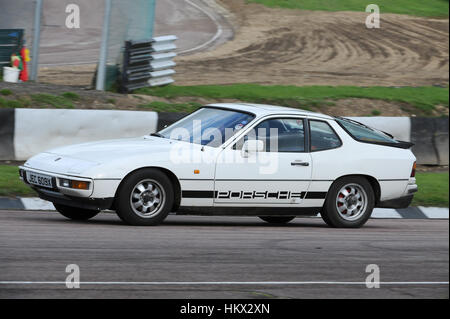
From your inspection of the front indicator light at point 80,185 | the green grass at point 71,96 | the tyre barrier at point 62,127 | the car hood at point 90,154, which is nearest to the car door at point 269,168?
the car hood at point 90,154

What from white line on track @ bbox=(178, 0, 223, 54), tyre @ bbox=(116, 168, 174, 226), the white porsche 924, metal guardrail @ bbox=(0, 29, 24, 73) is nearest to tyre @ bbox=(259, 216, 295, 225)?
the white porsche 924

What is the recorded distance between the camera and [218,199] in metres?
9.30

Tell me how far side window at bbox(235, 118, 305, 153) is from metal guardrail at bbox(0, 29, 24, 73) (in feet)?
28.7

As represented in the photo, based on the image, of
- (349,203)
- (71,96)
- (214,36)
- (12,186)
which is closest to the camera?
(349,203)

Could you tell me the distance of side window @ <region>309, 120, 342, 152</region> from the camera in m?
10.0

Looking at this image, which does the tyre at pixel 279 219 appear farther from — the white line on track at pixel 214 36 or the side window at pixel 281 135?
the white line on track at pixel 214 36

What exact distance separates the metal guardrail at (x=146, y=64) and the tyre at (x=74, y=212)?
746 cm

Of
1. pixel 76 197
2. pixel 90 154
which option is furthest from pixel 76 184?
pixel 90 154

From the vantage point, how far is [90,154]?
9.00 meters

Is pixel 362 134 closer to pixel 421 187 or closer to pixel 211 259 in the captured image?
pixel 421 187

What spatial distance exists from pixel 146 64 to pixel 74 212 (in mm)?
8414
